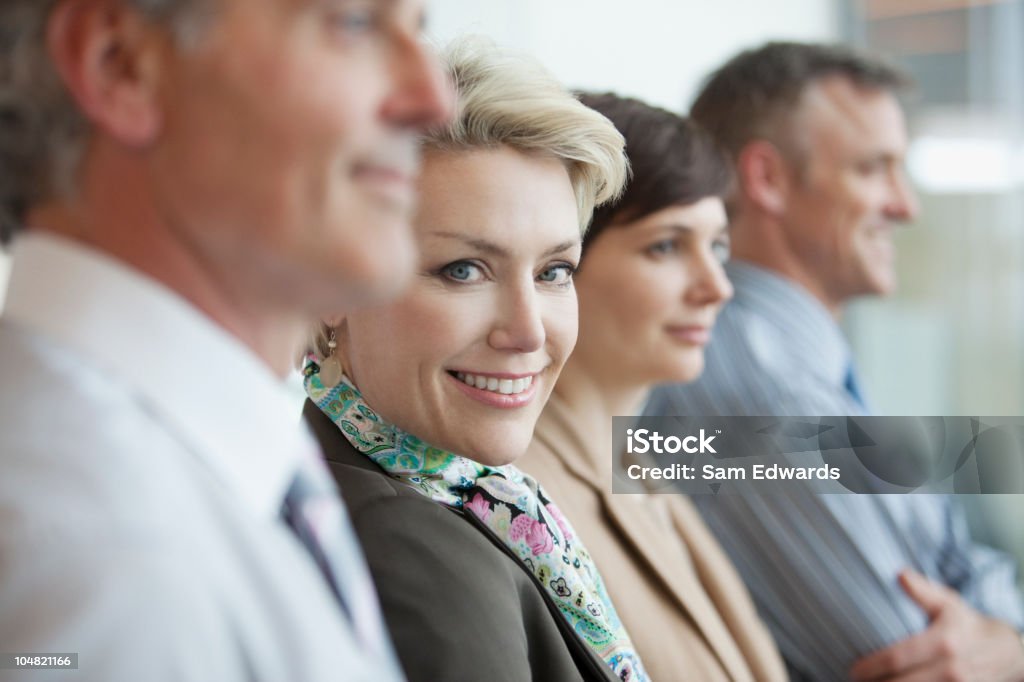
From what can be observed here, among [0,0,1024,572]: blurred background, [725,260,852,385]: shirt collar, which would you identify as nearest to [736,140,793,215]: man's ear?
[725,260,852,385]: shirt collar

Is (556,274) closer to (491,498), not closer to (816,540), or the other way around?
(491,498)

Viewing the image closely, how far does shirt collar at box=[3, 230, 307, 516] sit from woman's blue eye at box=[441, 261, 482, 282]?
1.41 feet

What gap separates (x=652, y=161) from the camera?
4.75ft

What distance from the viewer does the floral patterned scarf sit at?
1010mm

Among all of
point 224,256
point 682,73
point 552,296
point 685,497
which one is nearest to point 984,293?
point 682,73

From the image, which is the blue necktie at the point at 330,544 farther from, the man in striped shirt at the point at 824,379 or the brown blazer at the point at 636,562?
the man in striped shirt at the point at 824,379

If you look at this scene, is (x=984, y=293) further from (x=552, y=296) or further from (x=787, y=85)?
(x=552, y=296)

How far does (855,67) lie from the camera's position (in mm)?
2326

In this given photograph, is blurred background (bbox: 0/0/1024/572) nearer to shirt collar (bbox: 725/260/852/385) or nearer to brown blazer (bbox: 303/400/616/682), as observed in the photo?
shirt collar (bbox: 725/260/852/385)

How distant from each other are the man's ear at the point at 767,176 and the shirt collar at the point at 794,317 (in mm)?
143

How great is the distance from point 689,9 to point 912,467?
113 inches

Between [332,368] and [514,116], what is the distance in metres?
0.30

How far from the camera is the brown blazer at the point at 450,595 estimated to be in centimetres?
84

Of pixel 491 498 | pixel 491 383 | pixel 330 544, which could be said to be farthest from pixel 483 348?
pixel 330 544
